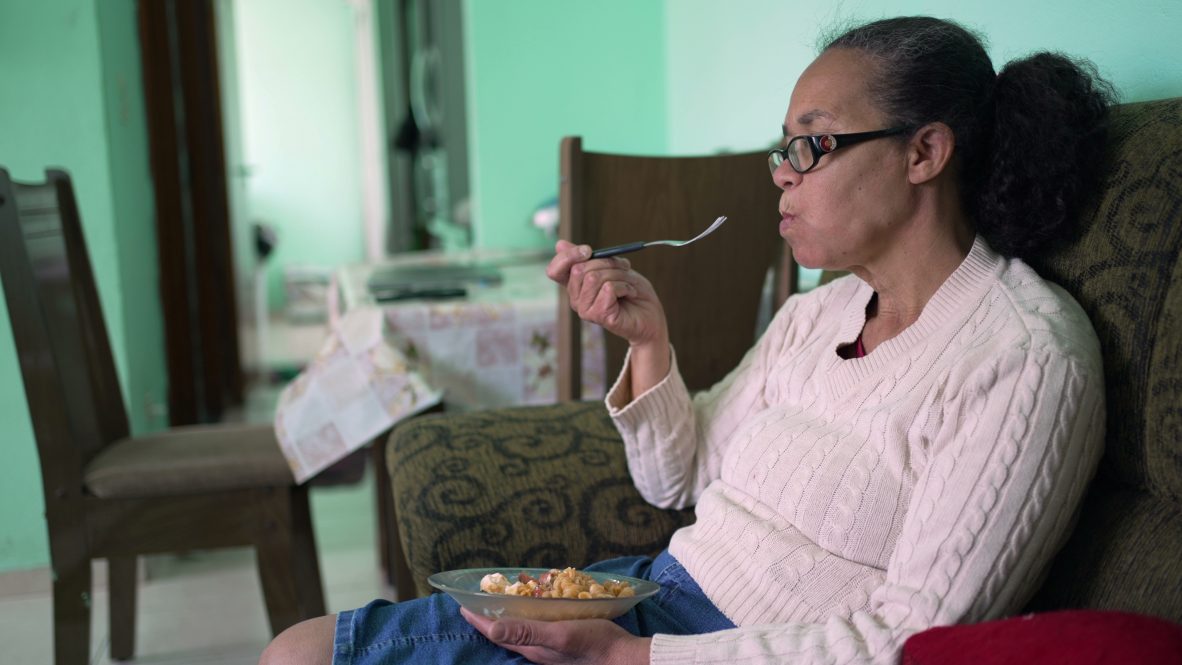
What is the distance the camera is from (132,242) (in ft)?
9.67

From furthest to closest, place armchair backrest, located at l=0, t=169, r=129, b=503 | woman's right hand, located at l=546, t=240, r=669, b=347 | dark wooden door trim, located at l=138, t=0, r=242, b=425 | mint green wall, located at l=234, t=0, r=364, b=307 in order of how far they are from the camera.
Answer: mint green wall, located at l=234, t=0, r=364, b=307 → dark wooden door trim, located at l=138, t=0, r=242, b=425 → armchair backrest, located at l=0, t=169, r=129, b=503 → woman's right hand, located at l=546, t=240, r=669, b=347

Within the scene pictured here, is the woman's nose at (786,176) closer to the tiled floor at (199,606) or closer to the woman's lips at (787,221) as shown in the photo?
the woman's lips at (787,221)

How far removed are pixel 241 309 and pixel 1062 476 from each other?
13.4ft

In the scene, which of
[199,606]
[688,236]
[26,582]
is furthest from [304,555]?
[26,582]

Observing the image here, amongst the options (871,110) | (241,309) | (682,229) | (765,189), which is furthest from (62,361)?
(241,309)

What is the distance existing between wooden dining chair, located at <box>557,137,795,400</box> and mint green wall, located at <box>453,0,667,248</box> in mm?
1217

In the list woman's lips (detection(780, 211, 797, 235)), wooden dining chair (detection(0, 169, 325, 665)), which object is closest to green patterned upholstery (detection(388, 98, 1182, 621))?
woman's lips (detection(780, 211, 797, 235))

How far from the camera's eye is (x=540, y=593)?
0.96 m

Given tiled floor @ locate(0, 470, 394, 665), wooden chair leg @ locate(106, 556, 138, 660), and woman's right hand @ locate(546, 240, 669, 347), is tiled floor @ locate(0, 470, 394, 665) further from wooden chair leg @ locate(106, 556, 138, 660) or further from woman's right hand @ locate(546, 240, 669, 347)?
woman's right hand @ locate(546, 240, 669, 347)

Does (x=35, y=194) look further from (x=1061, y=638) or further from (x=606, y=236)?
(x=1061, y=638)

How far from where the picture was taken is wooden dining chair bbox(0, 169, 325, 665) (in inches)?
68.0

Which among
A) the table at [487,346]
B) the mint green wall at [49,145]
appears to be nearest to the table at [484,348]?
the table at [487,346]

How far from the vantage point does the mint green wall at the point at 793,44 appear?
1120 mm

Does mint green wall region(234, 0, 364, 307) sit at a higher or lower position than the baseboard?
higher
